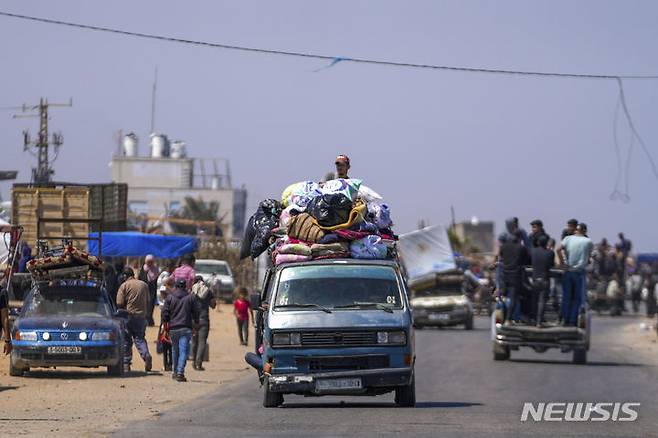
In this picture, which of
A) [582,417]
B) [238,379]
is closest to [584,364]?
[238,379]

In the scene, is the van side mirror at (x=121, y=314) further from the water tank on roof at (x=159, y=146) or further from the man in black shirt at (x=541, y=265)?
the water tank on roof at (x=159, y=146)

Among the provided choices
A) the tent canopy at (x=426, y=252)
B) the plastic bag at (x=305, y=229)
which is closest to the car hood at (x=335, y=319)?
the plastic bag at (x=305, y=229)

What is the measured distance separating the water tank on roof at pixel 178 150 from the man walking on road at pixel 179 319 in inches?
3606

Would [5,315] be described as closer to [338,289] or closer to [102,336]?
[102,336]

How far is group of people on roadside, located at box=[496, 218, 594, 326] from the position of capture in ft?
88.8

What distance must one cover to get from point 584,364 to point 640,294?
124 ft

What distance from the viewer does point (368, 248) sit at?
1775 centimetres

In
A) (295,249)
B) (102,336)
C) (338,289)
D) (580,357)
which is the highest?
(295,249)

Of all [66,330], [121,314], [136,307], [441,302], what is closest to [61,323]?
[66,330]

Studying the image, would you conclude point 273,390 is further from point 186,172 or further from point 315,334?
point 186,172

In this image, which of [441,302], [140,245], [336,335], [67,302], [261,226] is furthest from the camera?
[441,302]

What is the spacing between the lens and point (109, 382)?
23.0 meters

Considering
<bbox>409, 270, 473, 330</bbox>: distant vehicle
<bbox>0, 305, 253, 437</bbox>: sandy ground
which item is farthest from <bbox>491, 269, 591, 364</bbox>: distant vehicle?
<bbox>409, 270, 473, 330</bbox>: distant vehicle

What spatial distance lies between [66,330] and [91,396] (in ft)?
10.3
